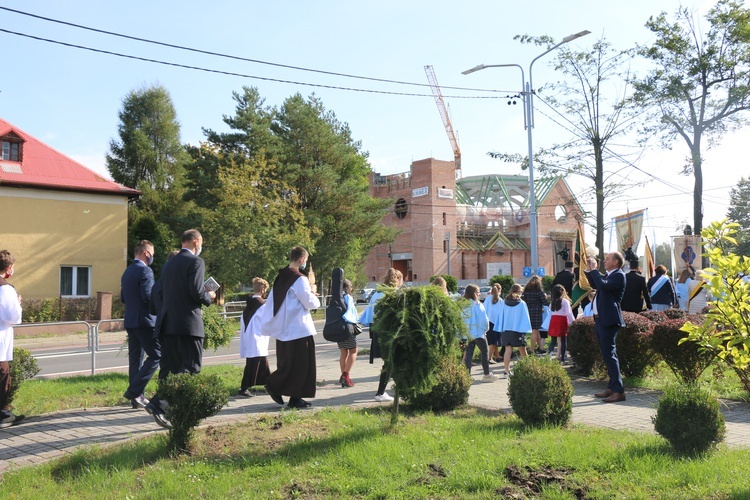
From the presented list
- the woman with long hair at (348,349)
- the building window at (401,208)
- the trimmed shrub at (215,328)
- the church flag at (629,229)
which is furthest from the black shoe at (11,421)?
the building window at (401,208)

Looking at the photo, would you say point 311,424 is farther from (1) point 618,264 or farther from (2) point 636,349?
(2) point 636,349

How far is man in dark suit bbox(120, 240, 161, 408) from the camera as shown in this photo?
310 inches

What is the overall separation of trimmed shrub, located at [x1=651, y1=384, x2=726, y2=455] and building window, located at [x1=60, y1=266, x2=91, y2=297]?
95.6 feet

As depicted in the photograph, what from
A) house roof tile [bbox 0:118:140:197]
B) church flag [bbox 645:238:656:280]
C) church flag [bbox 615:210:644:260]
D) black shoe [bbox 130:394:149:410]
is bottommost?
black shoe [bbox 130:394:149:410]

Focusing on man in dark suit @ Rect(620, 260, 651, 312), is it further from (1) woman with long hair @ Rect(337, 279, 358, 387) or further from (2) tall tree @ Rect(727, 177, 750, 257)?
(2) tall tree @ Rect(727, 177, 750, 257)

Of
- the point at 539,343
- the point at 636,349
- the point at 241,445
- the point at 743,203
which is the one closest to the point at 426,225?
the point at 743,203

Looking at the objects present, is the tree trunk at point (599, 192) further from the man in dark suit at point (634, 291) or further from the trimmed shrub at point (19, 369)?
the trimmed shrub at point (19, 369)

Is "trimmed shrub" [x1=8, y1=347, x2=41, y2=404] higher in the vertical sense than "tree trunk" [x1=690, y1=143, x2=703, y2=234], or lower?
lower

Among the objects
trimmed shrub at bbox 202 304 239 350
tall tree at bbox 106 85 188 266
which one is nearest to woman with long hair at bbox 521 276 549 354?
trimmed shrub at bbox 202 304 239 350

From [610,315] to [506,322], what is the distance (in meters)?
2.91

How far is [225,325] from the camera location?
11.0 metres

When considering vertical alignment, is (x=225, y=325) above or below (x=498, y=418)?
above

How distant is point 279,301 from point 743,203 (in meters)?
72.7

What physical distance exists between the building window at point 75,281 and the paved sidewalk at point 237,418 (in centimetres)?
2358
